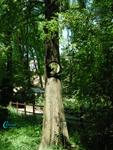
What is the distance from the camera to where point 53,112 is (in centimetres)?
513

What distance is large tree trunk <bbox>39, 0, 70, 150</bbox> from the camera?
4.91 metres

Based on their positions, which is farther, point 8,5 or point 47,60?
point 8,5

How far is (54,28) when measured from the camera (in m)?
4.82

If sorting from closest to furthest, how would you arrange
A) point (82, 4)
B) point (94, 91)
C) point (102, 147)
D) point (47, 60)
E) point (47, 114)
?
point (102, 147) → point (94, 91) → point (47, 114) → point (47, 60) → point (82, 4)

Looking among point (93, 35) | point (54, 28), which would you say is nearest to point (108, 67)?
point (93, 35)

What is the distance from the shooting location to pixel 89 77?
484 cm

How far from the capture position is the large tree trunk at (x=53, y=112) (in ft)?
16.1

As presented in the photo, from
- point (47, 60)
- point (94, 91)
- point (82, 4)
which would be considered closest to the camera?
point (94, 91)

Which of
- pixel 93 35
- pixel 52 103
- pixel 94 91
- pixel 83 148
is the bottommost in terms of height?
pixel 83 148

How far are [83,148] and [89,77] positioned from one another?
236cm

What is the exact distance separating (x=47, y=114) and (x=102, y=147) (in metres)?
2.01

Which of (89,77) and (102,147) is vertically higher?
(89,77)

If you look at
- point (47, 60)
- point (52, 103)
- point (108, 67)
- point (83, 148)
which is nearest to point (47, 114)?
point (52, 103)

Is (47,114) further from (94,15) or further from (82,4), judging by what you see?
(82,4)
